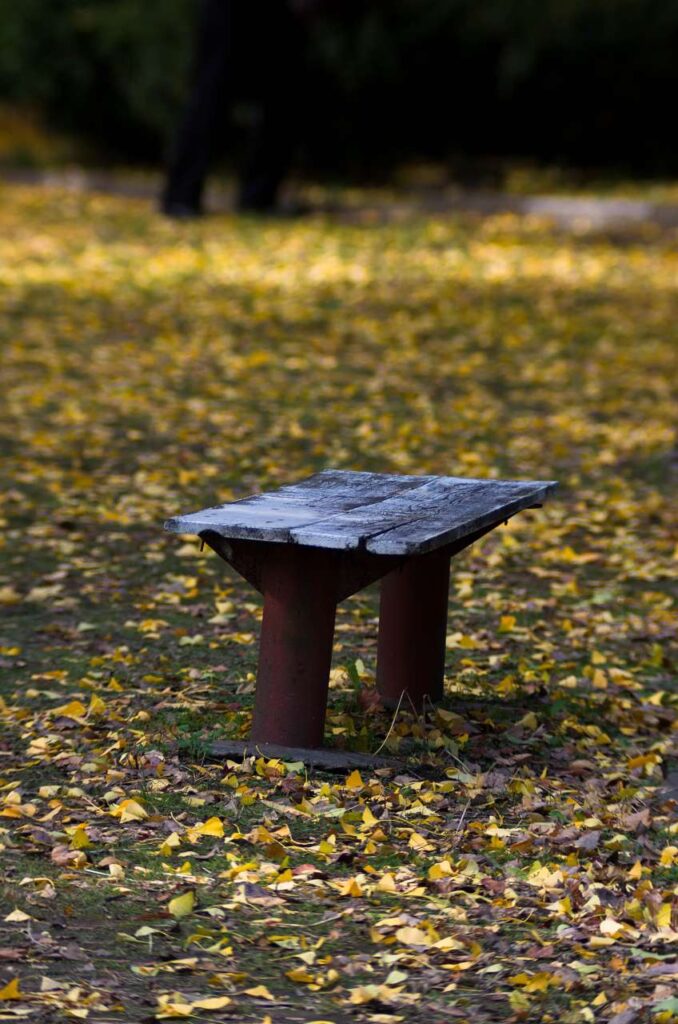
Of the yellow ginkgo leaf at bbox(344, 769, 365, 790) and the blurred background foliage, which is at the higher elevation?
the blurred background foliage

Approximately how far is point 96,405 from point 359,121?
14290mm

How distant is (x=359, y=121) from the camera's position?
2339cm

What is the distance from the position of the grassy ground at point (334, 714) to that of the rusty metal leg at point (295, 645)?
14 cm

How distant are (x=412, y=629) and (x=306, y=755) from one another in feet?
2.04

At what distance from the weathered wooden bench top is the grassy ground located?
0.60 m

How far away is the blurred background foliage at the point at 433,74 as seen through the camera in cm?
2197

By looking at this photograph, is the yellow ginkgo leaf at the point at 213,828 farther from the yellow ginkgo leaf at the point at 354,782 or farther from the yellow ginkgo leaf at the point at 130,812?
the yellow ginkgo leaf at the point at 354,782

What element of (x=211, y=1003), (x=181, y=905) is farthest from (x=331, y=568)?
(x=211, y=1003)

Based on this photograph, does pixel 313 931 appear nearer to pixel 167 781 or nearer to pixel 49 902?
pixel 49 902

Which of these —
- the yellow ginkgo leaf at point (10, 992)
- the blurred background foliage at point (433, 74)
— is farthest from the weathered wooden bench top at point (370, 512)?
the blurred background foliage at point (433, 74)

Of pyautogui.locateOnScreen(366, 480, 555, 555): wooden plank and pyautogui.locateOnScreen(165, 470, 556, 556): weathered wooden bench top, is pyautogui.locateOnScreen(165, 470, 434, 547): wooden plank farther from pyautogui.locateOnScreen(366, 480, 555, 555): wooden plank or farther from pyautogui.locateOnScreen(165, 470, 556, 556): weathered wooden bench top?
pyautogui.locateOnScreen(366, 480, 555, 555): wooden plank

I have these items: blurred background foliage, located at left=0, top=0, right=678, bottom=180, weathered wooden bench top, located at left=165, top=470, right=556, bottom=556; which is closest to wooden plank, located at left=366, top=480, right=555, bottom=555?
weathered wooden bench top, located at left=165, top=470, right=556, bottom=556

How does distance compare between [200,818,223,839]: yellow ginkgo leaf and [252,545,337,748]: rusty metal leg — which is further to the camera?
[252,545,337,748]: rusty metal leg

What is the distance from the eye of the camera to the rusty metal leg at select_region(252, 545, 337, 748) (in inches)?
177
